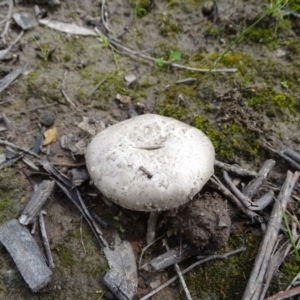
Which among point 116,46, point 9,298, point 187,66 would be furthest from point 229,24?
point 9,298

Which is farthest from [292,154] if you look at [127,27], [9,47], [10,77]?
[9,47]

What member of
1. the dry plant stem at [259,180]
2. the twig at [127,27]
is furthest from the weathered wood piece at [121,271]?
the twig at [127,27]

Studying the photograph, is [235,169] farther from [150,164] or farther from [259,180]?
[150,164]

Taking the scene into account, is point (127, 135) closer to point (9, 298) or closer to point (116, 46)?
point (9, 298)

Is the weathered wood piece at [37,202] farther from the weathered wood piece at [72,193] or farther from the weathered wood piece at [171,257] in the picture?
the weathered wood piece at [171,257]

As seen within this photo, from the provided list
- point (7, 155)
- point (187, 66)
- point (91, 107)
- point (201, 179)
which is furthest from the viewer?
point (187, 66)
